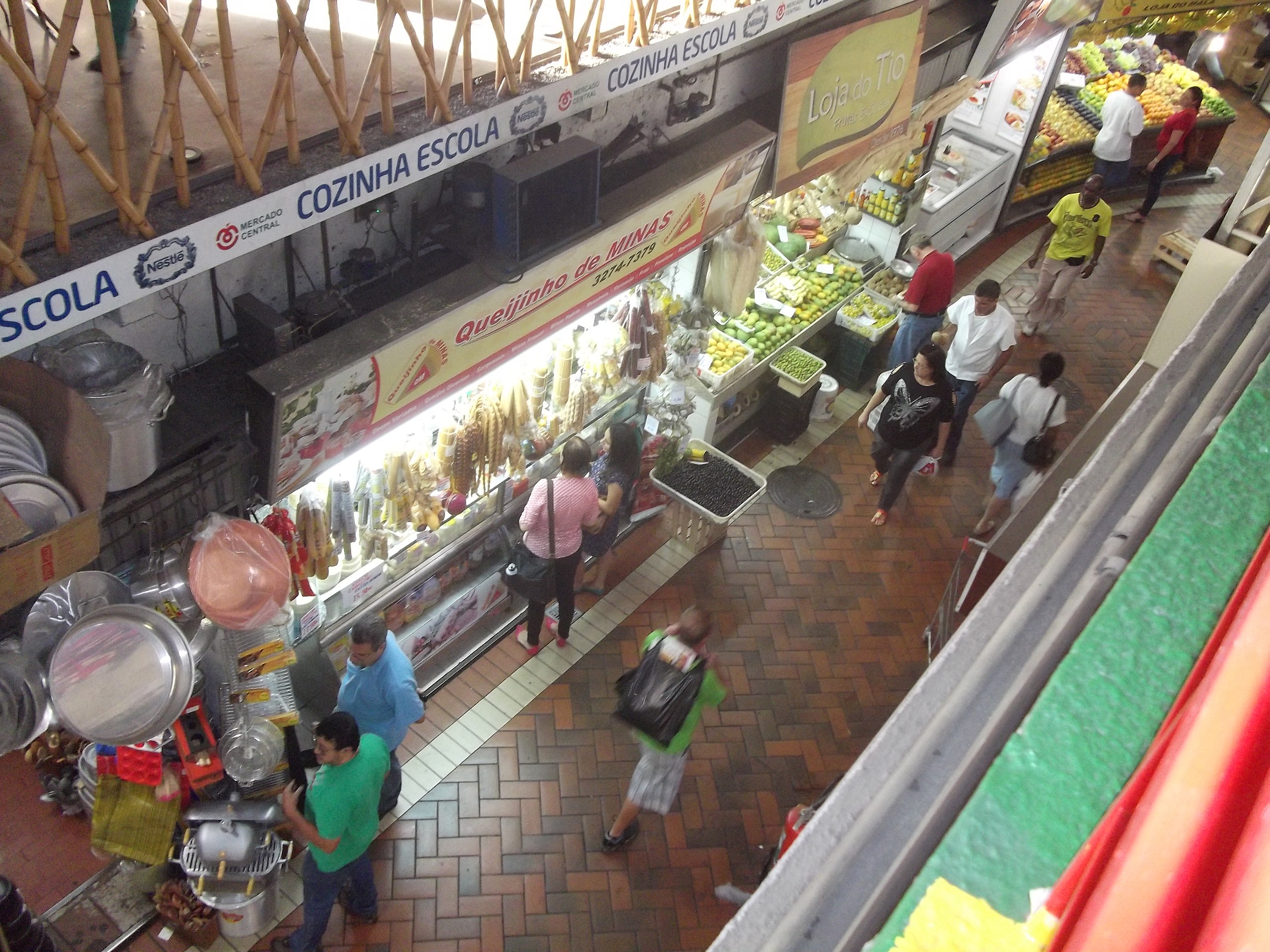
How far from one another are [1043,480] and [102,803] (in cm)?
556

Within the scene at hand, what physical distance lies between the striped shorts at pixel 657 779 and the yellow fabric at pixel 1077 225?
23.6ft

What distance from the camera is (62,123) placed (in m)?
2.55

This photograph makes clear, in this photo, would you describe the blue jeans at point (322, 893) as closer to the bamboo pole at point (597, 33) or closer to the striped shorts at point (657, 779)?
the striped shorts at point (657, 779)

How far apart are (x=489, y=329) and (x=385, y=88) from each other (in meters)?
1.63

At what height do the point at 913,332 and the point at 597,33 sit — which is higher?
the point at 597,33

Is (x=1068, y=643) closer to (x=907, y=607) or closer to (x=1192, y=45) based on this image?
(x=907, y=607)

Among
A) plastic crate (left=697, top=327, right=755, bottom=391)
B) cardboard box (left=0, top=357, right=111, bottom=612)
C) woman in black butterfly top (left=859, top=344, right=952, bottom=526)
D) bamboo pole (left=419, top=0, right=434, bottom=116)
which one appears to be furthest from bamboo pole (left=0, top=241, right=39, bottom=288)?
woman in black butterfly top (left=859, top=344, right=952, bottom=526)

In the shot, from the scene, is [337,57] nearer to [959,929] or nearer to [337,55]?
[337,55]

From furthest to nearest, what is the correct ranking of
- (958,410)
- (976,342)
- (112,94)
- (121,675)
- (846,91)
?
(958,410) → (976,342) → (846,91) → (121,675) → (112,94)

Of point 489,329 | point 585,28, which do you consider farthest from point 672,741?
point 585,28

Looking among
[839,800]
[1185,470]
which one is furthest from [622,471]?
[839,800]

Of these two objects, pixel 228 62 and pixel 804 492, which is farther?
pixel 804 492

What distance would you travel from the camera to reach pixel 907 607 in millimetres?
7645

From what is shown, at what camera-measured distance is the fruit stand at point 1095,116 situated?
39.9 ft
